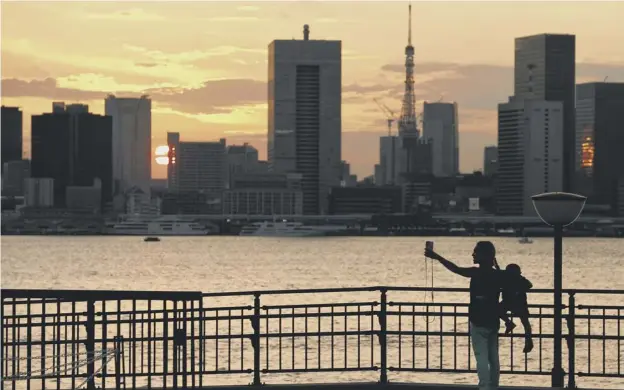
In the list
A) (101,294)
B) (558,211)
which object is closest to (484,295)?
(558,211)

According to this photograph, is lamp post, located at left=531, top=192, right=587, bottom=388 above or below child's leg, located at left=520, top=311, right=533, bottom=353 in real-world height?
above

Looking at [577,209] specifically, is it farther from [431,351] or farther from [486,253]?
[431,351]

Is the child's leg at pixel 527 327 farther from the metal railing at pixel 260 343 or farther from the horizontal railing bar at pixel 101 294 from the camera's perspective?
the horizontal railing bar at pixel 101 294

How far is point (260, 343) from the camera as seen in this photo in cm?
5016

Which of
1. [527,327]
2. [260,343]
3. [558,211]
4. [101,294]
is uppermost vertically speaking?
[558,211]

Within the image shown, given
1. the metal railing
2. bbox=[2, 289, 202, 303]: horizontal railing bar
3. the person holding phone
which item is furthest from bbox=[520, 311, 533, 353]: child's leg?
bbox=[2, 289, 202, 303]: horizontal railing bar

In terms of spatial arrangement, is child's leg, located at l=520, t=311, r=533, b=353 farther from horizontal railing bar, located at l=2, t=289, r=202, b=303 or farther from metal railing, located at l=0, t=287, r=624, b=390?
horizontal railing bar, located at l=2, t=289, r=202, b=303

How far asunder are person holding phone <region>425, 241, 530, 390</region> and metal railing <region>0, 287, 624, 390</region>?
4.89 feet

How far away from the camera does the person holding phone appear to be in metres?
14.3

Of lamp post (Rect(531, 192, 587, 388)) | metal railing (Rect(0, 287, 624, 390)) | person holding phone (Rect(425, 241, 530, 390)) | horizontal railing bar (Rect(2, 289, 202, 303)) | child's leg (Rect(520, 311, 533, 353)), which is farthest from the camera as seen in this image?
lamp post (Rect(531, 192, 587, 388))

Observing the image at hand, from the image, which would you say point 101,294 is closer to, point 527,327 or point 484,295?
point 484,295

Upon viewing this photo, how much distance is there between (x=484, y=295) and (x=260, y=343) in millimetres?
36401

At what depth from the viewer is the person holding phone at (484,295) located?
14.3 m

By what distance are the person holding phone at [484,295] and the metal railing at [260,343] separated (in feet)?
4.89
